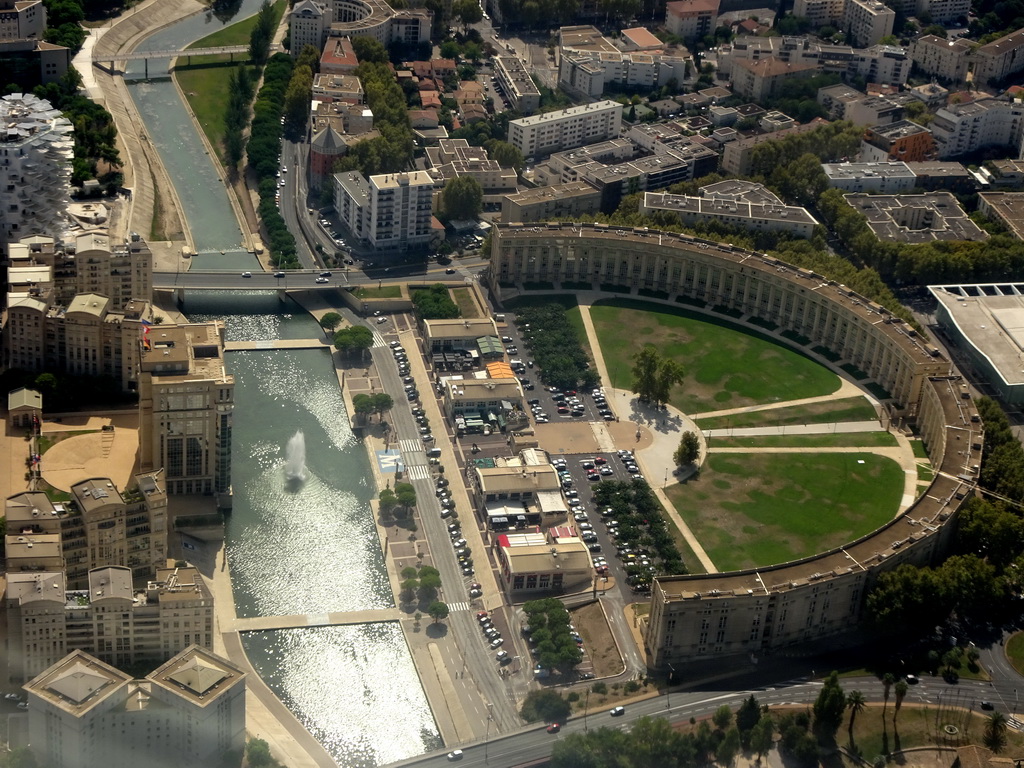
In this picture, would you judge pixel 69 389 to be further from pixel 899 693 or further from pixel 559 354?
pixel 899 693

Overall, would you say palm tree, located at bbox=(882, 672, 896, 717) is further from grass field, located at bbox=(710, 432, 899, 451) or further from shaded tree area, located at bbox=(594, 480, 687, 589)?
grass field, located at bbox=(710, 432, 899, 451)

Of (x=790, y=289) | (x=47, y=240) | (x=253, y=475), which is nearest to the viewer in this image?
(x=253, y=475)

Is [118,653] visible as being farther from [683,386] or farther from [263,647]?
[683,386]

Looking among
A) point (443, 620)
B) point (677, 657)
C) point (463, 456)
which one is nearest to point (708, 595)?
point (677, 657)

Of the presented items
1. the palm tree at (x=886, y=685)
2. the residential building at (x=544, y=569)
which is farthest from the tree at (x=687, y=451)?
the palm tree at (x=886, y=685)

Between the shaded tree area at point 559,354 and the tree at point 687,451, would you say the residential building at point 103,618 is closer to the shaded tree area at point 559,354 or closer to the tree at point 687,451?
the tree at point 687,451

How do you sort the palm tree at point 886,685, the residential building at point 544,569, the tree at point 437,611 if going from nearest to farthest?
the palm tree at point 886,685, the tree at point 437,611, the residential building at point 544,569

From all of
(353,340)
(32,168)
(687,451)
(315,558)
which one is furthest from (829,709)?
(32,168)

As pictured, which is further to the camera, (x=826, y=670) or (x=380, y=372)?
(x=380, y=372)
